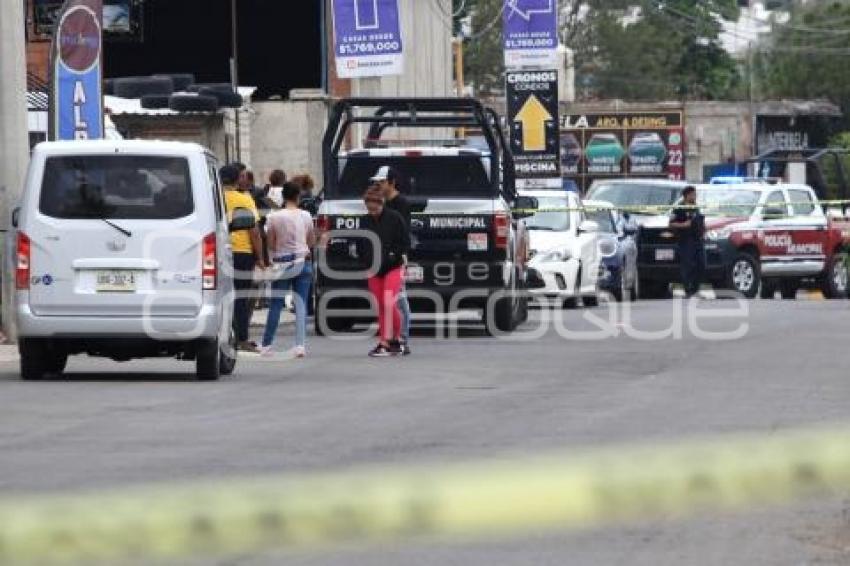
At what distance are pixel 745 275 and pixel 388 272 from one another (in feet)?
54.6

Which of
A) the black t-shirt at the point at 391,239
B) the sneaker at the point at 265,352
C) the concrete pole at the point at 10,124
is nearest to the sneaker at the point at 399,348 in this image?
the black t-shirt at the point at 391,239

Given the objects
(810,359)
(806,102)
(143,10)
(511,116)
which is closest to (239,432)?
(810,359)

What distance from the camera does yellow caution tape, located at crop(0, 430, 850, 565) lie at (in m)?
7.35

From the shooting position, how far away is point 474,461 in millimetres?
12836

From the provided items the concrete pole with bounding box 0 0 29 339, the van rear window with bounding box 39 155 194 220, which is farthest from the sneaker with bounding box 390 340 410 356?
the van rear window with bounding box 39 155 194 220

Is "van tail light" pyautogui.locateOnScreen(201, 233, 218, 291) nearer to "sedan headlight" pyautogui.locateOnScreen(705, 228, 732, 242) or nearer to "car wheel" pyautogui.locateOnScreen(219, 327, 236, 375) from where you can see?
"car wheel" pyautogui.locateOnScreen(219, 327, 236, 375)

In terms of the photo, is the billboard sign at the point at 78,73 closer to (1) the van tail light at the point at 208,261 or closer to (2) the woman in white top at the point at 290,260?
(2) the woman in white top at the point at 290,260

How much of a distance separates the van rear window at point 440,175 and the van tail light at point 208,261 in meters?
7.87

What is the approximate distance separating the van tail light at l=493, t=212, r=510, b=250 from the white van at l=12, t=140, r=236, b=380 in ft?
25.0

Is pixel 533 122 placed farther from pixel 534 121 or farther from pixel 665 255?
pixel 665 255

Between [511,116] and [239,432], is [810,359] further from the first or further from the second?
[511,116]

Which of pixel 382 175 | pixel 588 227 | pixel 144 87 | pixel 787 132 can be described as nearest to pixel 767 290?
pixel 588 227

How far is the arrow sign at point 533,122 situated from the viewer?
3925 cm

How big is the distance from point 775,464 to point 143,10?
42.1 metres
